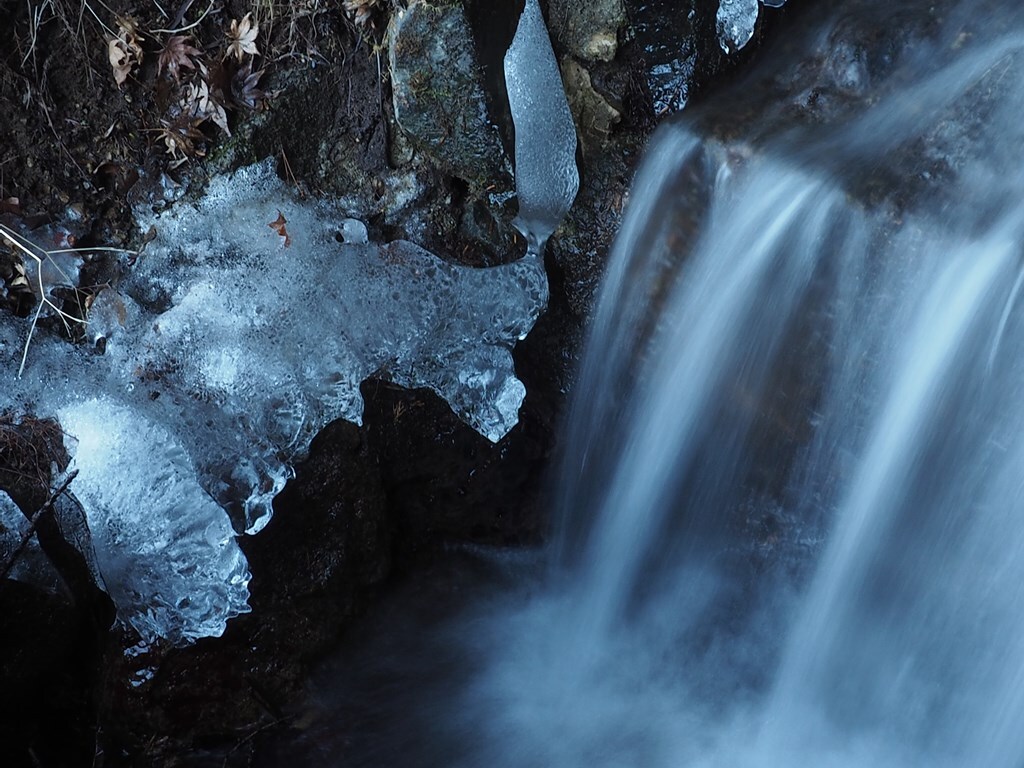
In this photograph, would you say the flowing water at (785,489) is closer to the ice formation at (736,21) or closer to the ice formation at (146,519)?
the ice formation at (736,21)

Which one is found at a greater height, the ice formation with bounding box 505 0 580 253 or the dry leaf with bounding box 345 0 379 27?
the dry leaf with bounding box 345 0 379 27

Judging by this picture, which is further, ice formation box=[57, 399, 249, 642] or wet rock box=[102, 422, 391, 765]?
wet rock box=[102, 422, 391, 765]

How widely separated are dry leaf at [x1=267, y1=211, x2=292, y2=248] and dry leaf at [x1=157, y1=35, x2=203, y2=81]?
66 centimetres

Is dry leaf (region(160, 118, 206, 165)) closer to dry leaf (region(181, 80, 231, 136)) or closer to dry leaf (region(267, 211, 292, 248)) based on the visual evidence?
dry leaf (region(181, 80, 231, 136))

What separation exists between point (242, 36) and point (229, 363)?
1298 mm

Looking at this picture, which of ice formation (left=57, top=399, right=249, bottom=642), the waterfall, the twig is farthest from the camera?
ice formation (left=57, top=399, right=249, bottom=642)

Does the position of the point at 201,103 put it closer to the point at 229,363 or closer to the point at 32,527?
the point at 229,363

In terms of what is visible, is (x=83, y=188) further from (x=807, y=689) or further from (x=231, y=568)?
(x=807, y=689)

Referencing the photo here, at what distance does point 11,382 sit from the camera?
334 cm

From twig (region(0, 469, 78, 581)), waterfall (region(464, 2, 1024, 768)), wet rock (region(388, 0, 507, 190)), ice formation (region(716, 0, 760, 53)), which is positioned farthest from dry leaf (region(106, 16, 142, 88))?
ice formation (region(716, 0, 760, 53))

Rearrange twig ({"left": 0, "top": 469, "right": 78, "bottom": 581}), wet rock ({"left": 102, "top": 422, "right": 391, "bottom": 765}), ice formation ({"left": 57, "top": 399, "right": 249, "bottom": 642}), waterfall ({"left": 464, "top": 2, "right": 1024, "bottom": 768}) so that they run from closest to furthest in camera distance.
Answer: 1. waterfall ({"left": 464, "top": 2, "right": 1024, "bottom": 768})
2. twig ({"left": 0, "top": 469, "right": 78, "bottom": 581})
3. ice formation ({"left": 57, "top": 399, "right": 249, "bottom": 642})
4. wet rock ({"left": 102, "top": 422, "right": 391, "bottom": 765})

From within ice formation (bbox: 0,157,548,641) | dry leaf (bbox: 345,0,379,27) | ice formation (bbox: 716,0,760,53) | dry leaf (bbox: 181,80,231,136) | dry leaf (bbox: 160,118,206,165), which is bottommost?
ice formation (bbox: 0,157,548,641)

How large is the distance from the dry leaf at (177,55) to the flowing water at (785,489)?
184 cm

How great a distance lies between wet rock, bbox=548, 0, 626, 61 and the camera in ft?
11.4
